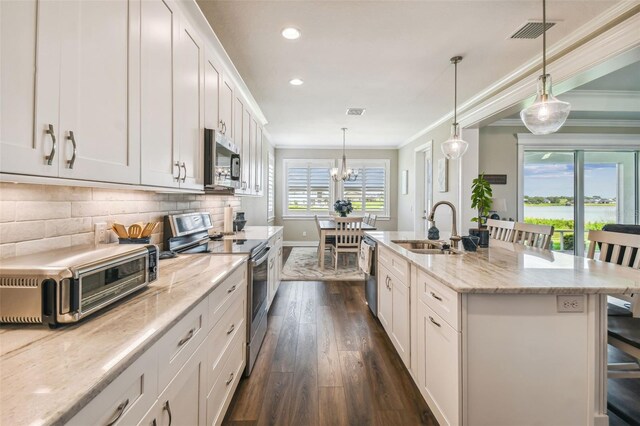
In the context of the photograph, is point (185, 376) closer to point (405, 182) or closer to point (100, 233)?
point (100, 233)

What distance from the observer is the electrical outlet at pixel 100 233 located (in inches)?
60.3

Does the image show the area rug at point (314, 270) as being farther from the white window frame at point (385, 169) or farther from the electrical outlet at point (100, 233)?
the electrical outlet at point (100, 233)

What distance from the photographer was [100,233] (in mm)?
1560

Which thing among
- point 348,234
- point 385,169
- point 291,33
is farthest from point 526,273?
point 385,169

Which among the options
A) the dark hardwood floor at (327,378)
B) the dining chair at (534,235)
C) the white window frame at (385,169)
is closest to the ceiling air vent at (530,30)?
the dining chair at (534,235)

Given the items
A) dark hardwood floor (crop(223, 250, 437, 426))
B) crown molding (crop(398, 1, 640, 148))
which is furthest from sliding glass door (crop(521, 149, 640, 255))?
dark hardwood floor (crop(223, 250, 437, 426))

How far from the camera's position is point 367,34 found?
8.31ft

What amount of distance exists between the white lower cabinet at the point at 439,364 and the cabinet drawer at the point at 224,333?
1154 mm

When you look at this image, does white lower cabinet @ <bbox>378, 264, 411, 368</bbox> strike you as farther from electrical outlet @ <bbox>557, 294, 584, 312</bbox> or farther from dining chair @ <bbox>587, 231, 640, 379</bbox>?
dining chair @ <bbox>587, 231, 640, 379</bbox>

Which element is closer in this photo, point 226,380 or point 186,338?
point 186,338

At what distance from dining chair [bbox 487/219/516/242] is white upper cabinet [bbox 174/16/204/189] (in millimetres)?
2855

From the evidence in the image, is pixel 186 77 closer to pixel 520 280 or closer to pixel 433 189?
pixel 520 280

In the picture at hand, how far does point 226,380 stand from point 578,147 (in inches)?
245

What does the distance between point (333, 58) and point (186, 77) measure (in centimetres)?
163
